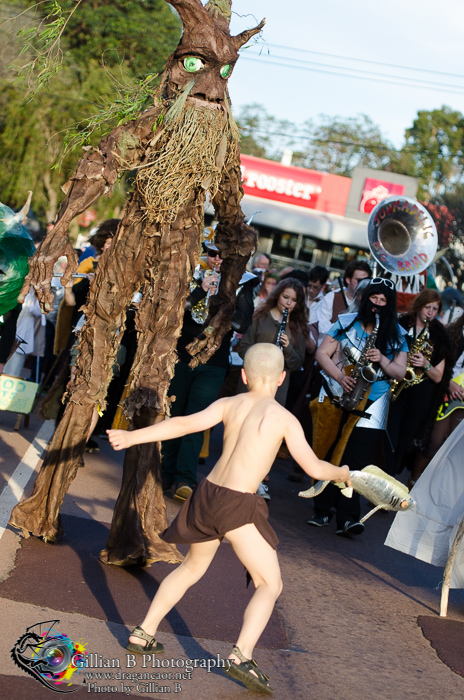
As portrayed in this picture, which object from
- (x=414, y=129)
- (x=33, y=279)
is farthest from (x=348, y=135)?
(x=33, y=279)

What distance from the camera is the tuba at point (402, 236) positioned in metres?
11.1

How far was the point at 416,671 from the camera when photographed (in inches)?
177

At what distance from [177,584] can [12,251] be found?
130 inches

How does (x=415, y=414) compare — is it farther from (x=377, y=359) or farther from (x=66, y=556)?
(x=66, y=556)

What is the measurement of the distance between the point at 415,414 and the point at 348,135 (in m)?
50.6

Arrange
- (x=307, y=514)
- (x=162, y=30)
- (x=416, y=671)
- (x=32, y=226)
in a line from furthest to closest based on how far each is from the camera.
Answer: (x=32, y=226) → (x=162, y=30) → (x=307, y=514) → (x=416, y=671)

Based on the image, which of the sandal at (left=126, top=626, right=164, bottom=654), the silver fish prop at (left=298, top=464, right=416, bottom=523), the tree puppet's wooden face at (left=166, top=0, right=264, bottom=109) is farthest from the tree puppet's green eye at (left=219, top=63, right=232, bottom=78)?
the sandal at (left=126, top=626, right=164, bottom=654)

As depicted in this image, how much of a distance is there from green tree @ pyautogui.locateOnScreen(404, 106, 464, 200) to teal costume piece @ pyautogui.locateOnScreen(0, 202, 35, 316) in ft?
156

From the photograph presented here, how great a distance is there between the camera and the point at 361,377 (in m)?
7.26

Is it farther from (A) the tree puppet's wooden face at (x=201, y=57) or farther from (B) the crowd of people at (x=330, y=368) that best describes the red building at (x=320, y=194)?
(A) the tree puppet's wooden face at (x=201, y=57)

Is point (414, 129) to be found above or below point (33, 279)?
above

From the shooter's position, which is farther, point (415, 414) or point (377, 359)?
point (415, 414)

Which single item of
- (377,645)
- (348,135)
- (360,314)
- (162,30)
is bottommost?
(377,645)

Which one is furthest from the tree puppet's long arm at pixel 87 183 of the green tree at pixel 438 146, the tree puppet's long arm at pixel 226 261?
the green tree at pixel 438 146
